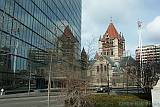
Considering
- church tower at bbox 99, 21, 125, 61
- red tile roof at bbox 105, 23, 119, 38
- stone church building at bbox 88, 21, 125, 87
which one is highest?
red tile roof at bbox 105, 23, 119, 38

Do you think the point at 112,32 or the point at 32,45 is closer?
the point at 32,45

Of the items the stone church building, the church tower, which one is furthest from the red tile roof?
the stone church building

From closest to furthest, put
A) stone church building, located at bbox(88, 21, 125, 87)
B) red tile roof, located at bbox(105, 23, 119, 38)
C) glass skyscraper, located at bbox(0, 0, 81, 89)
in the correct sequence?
1. glass skyscraper, located at bbox(0, 0, 81, 89)
2. stone church building, located at bbox(88, 21, 125, 87)
3. red tile roof, located at bbox(105, 23, 119, 38)

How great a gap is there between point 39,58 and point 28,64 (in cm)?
545

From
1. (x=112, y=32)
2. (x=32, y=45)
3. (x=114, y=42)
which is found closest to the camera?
(x=32, y=45)

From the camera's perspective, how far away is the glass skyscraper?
4347cm

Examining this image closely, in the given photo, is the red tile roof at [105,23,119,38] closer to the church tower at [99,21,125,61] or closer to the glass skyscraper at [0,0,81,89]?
the church tower at [99,21,125,61]

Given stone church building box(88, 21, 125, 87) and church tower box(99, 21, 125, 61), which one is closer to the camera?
stone church building box(88, 21, 125, 87)

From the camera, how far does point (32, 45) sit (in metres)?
59.7

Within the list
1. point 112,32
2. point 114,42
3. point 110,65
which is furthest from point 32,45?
point 112,32

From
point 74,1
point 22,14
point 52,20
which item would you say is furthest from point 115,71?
point 22,14

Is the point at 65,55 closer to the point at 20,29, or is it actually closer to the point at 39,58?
the point at 20,29

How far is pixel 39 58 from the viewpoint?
63.2 meters

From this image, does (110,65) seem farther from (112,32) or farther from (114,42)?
(112,32)
